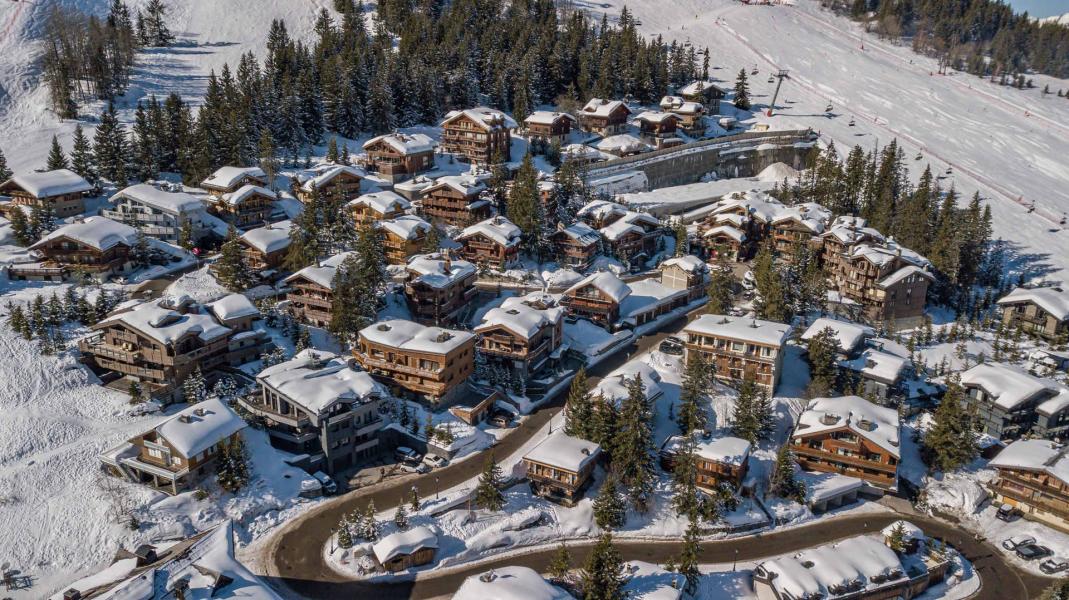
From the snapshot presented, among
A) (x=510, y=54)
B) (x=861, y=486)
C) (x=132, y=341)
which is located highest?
(x=510, y=54)

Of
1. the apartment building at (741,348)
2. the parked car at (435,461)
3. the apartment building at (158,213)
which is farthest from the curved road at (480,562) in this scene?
the apartment building at (158,213)

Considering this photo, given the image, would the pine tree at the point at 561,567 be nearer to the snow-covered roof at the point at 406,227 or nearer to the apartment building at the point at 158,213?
the snow-covered roof at the point at 406,227

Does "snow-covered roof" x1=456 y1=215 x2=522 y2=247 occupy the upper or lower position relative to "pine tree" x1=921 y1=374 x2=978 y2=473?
upper

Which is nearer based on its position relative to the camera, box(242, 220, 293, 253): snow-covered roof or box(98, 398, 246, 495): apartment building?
box(98, 398, 246, 495): apartment building

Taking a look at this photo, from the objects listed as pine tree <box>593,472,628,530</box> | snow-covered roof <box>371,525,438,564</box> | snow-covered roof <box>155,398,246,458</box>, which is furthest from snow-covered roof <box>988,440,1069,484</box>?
snow-covered roof <box>155,398,246,458</box>

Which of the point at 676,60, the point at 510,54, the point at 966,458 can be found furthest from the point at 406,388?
the point at 676,60

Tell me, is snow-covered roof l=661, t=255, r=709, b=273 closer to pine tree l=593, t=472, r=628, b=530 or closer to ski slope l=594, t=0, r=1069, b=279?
pine tree l=593, t=472, r=628, b=530

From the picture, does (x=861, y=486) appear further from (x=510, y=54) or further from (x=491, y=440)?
(x=510, y=54)
